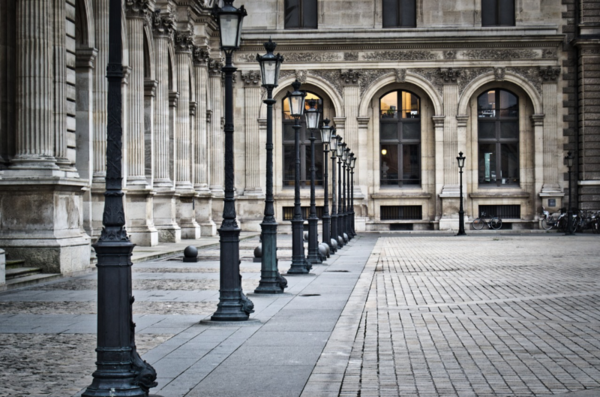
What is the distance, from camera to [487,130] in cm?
5712

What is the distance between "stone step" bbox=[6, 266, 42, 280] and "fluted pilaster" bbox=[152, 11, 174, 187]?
17410mm

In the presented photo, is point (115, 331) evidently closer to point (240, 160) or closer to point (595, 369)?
point (595, 369)

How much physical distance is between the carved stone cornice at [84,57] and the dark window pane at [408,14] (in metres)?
32.6

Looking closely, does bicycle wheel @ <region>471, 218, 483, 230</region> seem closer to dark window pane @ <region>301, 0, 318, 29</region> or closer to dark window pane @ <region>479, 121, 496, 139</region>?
dark window pane @ <region>479, 121, 496, 139</region>

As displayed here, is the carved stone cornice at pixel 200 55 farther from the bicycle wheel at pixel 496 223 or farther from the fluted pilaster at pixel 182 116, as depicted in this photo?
the bicycle wheel at pixel 496 223

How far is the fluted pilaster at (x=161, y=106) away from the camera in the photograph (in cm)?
3731

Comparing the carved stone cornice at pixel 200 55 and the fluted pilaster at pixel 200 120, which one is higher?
the carved stone cornice at pixel 200 55

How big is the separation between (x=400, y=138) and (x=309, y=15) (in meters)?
8.94

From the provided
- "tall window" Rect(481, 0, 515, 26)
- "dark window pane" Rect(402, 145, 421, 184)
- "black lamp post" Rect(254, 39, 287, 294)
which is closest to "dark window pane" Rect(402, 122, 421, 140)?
"dark window pane" Rect(402, 145, 421, 184)

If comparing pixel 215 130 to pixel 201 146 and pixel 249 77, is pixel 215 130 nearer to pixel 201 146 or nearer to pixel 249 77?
pixel 201 146

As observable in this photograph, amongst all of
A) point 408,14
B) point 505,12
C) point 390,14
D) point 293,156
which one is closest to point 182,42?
point 293,156

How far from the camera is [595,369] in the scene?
942 cm

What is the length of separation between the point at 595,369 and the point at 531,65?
47.9 meters

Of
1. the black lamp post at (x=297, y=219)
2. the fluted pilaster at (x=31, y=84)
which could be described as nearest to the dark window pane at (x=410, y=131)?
the black lamp post at (x=297, y=219)
